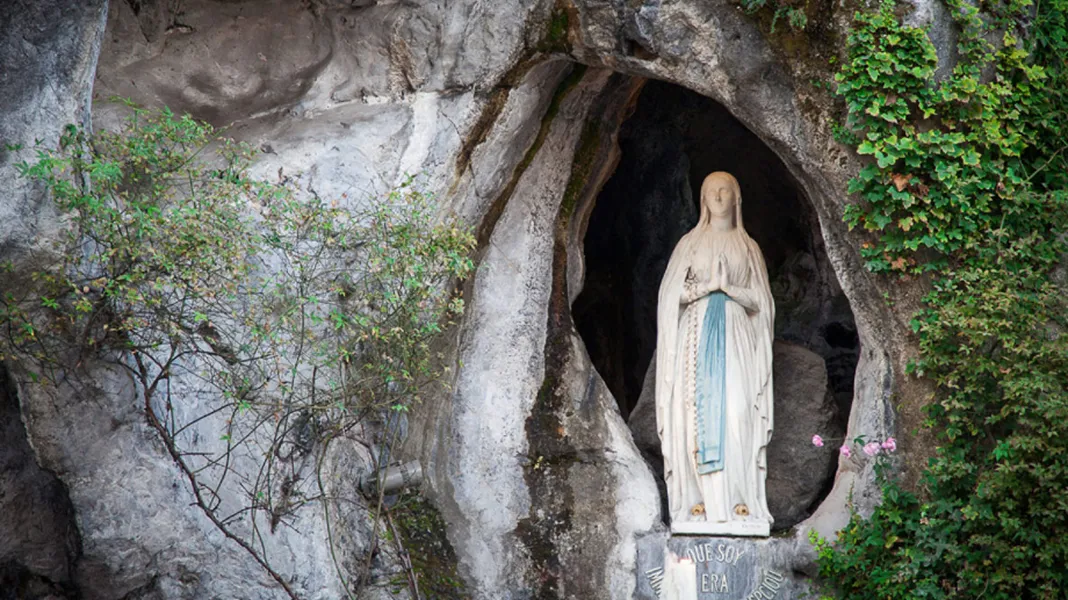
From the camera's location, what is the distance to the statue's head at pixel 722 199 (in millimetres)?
7809

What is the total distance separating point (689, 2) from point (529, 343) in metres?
2.19

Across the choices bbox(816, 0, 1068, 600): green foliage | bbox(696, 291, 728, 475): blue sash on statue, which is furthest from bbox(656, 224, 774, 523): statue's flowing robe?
bbox(816, 0, 1068, 600): green foliage

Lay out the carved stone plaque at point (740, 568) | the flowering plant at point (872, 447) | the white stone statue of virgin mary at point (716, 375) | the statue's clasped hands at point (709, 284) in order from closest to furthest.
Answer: the flowering plant at point (872, 447) → the carved stone plaque at point (740, 568) → the white stone statue of virgin mary at point (716, 375) → the statue's clasped hands at point (709, 284)

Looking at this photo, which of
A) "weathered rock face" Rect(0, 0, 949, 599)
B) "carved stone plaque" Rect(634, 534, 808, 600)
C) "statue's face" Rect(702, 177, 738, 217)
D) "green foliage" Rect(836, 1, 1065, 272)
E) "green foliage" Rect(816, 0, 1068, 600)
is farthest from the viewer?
"statue's face" Rect(702, 177, 738, 217)

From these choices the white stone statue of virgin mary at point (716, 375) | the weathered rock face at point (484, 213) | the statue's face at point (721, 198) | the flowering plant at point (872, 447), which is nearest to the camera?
the flowering plant at point (872, 447)

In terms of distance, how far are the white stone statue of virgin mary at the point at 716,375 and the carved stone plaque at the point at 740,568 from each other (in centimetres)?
7

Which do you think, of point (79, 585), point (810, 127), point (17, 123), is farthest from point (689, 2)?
point (79, 585)

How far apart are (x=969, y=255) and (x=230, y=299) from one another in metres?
3.65

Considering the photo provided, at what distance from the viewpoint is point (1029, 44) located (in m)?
6.75

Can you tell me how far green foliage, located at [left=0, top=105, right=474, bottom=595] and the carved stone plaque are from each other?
1701mm

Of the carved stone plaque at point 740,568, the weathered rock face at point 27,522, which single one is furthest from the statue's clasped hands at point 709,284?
the weathered rock face at point 27,522

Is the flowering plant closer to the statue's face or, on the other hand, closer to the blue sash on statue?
the blue sash on statue

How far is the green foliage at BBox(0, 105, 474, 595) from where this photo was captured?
21.8 ft

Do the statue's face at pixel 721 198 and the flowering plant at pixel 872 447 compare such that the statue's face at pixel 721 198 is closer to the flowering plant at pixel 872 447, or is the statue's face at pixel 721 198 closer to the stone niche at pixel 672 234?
the stone niche at pixel 672 234
